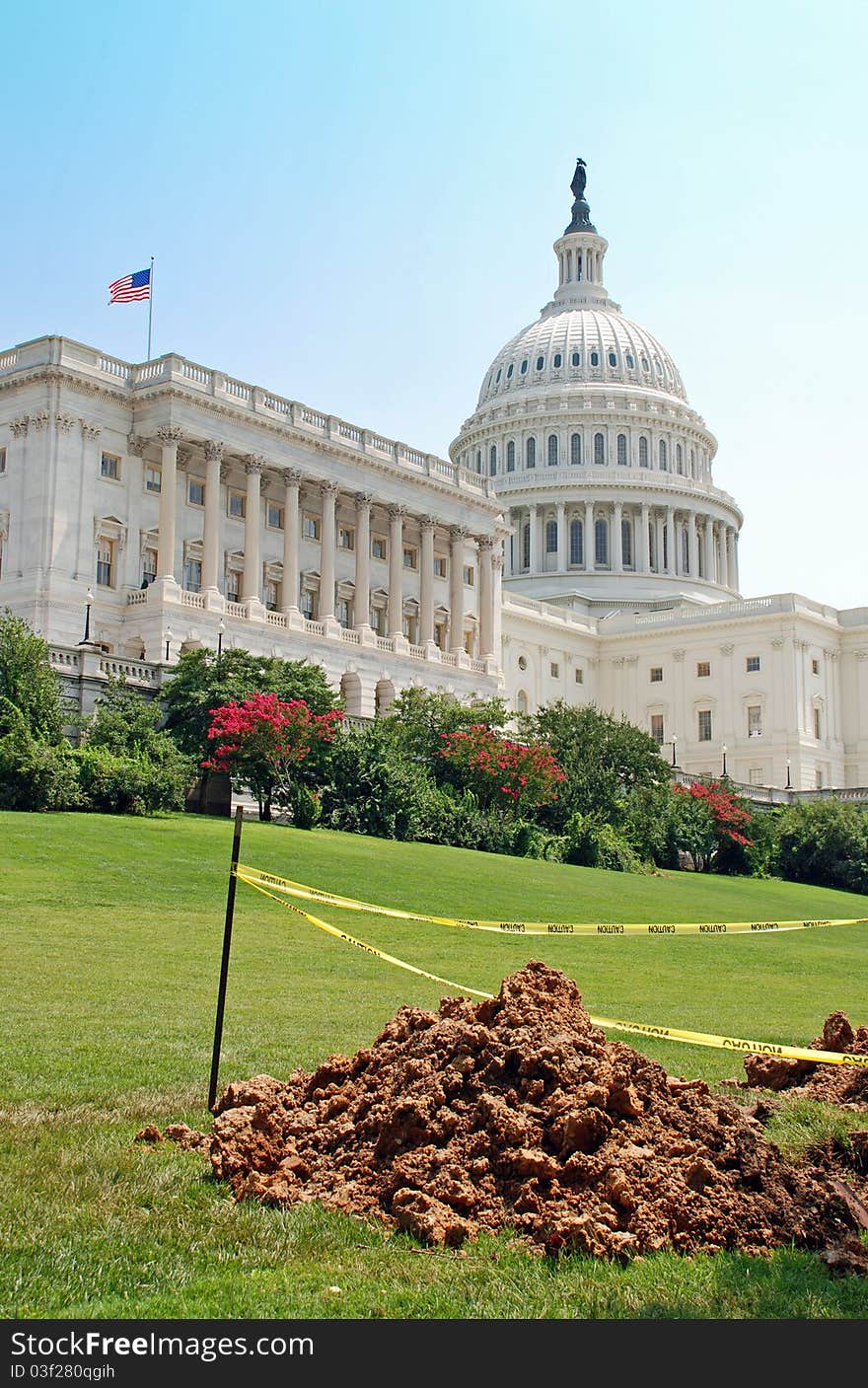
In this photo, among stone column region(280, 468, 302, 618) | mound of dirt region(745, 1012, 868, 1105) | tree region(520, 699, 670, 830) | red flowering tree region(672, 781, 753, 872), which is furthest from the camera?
stone column region(280, 468, 302, 618)

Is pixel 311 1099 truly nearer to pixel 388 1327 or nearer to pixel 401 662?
pixel 388 1327

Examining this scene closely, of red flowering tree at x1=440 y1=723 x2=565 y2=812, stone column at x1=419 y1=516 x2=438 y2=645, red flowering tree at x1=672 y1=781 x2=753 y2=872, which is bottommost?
red flowering tree at x1=672 y1=781 x2=753 y2=872

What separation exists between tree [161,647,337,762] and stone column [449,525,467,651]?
33.9 metres

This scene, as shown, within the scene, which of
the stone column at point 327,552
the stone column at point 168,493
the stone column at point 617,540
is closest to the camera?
the stone column at point 168,493

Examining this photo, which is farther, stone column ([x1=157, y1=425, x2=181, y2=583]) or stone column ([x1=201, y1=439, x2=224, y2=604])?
stone column ([x1=201, y1=439, x2=224, y2=604])

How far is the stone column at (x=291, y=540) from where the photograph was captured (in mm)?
80250

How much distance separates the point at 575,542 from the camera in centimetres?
13700

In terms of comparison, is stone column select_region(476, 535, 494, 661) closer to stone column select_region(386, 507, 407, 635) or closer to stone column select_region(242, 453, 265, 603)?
stone column select_region(386, 507, 407, 635)

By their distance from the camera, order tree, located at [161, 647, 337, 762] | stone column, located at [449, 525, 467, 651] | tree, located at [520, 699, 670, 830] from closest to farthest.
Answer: tree, located at [161, 647, 337, 762], tree, located at [520, 699, 670, 830], stone column, located at [449, 525, 467, 651]

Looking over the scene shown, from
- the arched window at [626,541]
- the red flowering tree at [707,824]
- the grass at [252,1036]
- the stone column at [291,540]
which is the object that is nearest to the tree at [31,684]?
the grass at [252,1036]

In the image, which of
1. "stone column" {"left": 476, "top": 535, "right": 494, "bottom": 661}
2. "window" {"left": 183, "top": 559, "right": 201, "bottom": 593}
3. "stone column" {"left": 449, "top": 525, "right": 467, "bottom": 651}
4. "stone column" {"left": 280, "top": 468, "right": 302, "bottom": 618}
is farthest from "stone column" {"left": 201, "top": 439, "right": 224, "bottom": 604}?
"stone column" {"left": 476, "top": 535, "right": 494, "bottom": 661}

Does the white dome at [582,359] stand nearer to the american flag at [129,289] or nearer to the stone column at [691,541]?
the stone column at [691,541]

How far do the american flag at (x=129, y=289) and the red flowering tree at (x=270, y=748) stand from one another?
2663 centimetres

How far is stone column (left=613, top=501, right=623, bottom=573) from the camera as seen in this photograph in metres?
134
